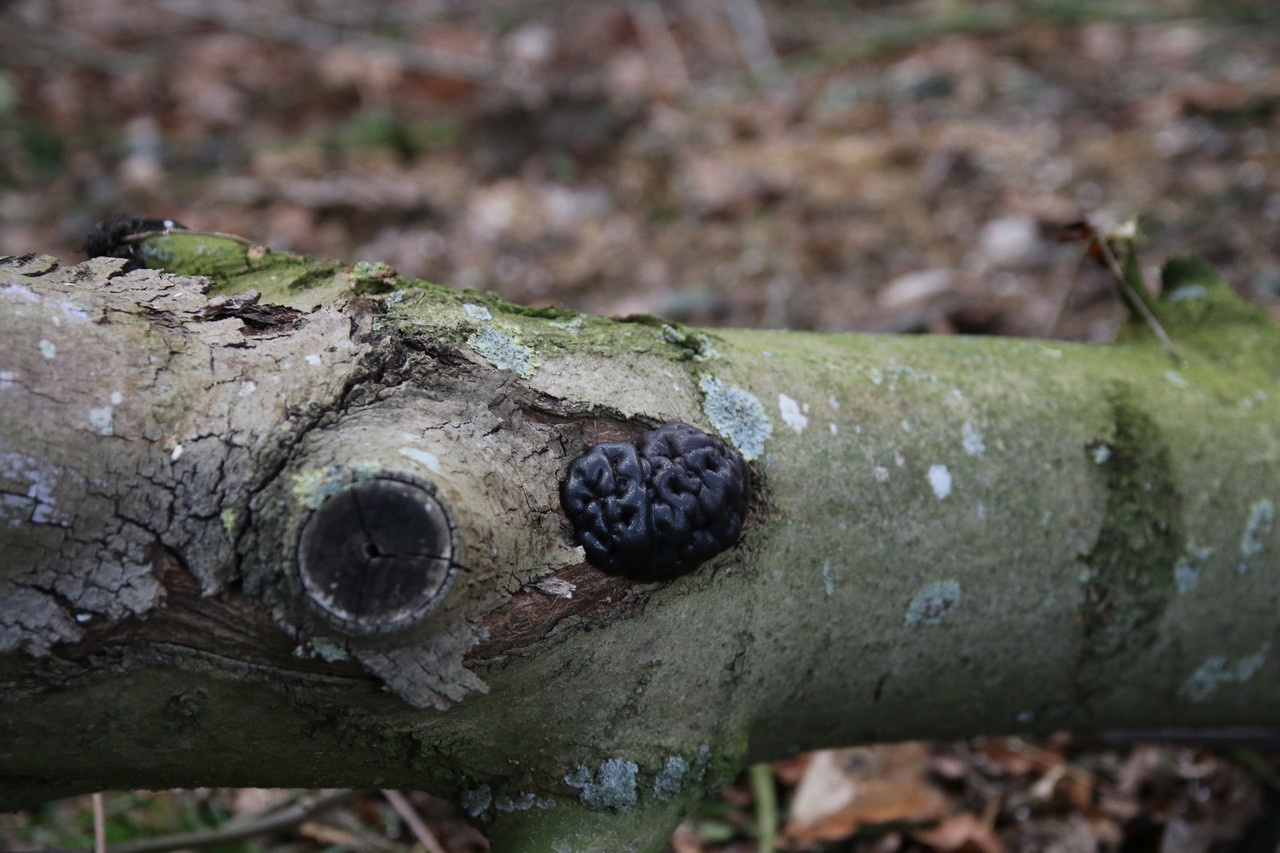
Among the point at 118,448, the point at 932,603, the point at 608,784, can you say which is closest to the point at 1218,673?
the point at 932,603

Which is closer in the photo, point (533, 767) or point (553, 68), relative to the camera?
point (533, 767)

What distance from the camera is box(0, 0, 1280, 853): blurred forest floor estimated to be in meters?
2.56

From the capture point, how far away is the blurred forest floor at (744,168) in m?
2.56

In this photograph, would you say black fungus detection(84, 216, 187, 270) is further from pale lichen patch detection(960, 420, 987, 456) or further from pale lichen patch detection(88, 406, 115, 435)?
pale lichen patch detection(960, 420, 987, 456)

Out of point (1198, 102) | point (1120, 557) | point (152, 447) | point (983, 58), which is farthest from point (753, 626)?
point (983, 58)

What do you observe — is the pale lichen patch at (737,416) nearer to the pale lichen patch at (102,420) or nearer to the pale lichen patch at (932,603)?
the pale lichen patch at (932,603)

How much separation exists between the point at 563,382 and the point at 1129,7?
6.14 metres

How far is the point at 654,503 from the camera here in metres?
1.22

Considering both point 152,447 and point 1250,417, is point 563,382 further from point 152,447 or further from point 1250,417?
point 1250,417

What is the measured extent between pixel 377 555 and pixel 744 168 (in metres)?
4.33

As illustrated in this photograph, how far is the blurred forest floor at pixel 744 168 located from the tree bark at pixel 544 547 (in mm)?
984

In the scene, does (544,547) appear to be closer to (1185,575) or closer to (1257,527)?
(1185,575)

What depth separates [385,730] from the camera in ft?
4.00

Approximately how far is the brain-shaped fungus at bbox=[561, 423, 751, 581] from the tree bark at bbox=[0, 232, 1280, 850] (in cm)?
3
